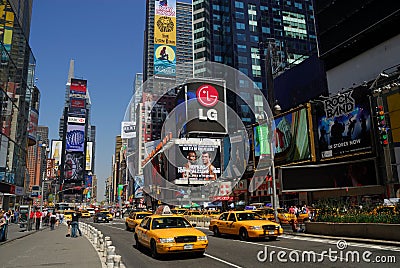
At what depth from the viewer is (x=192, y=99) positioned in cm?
9544

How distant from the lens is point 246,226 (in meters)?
15.5

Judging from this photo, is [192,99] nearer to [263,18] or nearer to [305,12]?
[263,18]

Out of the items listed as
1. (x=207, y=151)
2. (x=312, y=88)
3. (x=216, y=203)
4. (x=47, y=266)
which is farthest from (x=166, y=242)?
(x=207, y=151)

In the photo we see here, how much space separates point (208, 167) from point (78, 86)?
4219 inches

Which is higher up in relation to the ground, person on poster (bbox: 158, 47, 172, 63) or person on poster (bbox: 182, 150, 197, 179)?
person on poster (bbox: 158, 47, 172, 63)

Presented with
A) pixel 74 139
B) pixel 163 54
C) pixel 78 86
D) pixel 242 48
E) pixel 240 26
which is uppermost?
pixel 78 86

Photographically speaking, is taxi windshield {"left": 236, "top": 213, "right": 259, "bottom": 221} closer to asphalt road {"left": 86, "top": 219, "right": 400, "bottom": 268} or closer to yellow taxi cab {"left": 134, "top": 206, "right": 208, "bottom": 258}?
asphalt road {"left": 86, "top": 219, "right": 400, "bottom": 268}

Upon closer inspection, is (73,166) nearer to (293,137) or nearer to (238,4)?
(238,4)

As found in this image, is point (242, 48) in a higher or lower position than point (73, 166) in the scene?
higher

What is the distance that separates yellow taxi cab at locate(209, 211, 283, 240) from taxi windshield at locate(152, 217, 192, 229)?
416cm

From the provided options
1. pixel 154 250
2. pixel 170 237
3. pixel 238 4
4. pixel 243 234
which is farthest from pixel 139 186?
pixel 170 237

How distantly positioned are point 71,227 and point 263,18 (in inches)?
3620

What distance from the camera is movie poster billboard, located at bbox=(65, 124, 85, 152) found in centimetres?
14784

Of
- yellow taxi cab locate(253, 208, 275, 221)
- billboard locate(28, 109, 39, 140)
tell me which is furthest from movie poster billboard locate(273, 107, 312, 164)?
billboard locate(28, 109, 39, 140)
